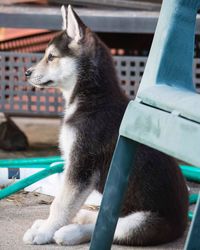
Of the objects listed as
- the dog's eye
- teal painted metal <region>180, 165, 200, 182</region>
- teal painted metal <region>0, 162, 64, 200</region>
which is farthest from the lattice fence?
the dog's eye

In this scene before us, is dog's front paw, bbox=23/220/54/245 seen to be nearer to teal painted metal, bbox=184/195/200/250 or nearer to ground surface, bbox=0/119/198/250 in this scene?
ground surface, bbox=0/119/198/250

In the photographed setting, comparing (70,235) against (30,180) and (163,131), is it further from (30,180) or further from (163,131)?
(163,131)

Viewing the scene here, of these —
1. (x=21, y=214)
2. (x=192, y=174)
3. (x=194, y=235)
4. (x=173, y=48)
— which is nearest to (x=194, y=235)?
(x=194, y=235)

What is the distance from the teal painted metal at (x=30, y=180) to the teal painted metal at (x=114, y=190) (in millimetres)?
1017

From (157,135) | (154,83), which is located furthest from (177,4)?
(157,135)

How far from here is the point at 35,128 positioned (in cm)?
597

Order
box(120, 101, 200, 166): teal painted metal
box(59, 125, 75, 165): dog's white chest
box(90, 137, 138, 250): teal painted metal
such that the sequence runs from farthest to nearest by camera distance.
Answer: box(59, 125, 75, 165): dog's white chest, box(90, 137, 138, 250): teal painted metal, box(120, 101, 200, 166): teal painted metal

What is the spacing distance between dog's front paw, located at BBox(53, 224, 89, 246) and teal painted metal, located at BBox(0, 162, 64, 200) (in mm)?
502

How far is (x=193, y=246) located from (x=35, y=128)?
3878mm

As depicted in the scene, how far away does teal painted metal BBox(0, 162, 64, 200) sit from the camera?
345 cm

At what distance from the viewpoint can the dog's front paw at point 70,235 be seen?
9.84 feet

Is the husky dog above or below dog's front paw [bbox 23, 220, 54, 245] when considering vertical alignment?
above

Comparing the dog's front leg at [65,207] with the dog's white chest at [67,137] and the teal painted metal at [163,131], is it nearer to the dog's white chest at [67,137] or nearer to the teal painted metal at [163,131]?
the dog's white chest at [67,137]

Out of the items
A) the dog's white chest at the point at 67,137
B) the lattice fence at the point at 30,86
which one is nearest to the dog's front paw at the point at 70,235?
the dog's white chest at the point at 67,137
